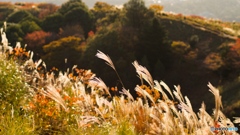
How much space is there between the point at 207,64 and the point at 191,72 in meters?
2.06

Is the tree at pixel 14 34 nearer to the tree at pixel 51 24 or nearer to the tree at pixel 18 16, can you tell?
the tree at pixel 51 24

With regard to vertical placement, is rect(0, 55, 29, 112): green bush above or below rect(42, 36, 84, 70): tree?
below

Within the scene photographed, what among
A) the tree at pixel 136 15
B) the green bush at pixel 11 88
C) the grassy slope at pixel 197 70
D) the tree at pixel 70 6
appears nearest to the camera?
the green bush at pixel 11 88

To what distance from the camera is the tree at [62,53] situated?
25606 mm

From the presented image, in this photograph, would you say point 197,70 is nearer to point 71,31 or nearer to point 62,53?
point 62,53

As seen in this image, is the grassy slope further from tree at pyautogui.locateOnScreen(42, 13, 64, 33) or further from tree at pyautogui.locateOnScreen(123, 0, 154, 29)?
tree at pyautogui.locateOnScreen(42, 13, 64, 33)

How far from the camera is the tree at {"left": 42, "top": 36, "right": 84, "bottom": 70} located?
84.0 ft

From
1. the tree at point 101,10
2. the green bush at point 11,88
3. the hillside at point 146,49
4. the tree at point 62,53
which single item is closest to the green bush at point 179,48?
the hillside at point 146,49

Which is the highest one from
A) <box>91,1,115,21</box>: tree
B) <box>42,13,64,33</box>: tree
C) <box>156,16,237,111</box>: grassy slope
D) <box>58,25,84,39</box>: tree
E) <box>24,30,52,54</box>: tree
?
<box>91,1,115,21</box>: tree

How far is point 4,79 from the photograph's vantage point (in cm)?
362

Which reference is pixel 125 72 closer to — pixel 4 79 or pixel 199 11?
pixel 4 79

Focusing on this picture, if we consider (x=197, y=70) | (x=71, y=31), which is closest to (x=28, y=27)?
(x=71, y=31)

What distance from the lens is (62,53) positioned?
85.0 feet

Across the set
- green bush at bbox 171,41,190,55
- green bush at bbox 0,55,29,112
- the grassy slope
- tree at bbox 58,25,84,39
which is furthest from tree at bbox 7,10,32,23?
green bush at bbox 0,55,29,112
